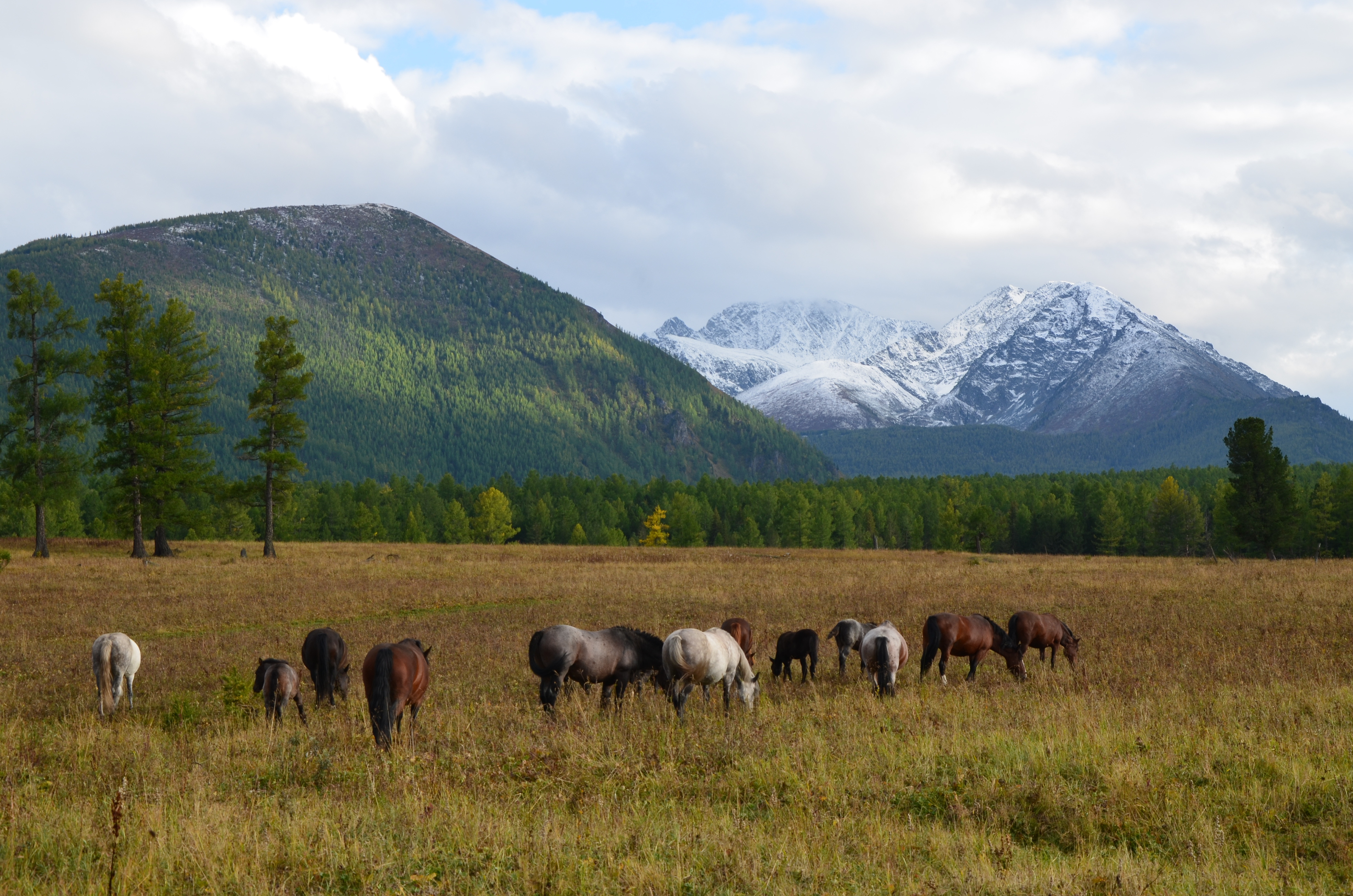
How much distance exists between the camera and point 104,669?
14477 mm

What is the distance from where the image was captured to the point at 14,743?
11.3 m

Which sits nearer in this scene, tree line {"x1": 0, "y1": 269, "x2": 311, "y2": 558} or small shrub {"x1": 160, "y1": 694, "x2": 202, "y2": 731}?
small shrub {"x1": 160, "y1": 694, "x2": 202, "y2": 731}

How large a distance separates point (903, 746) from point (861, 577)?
2957cm

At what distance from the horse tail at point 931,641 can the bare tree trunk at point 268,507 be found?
42.8 meters

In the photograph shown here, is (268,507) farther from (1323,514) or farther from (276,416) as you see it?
(1323,514)

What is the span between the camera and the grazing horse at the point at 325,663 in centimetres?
1512

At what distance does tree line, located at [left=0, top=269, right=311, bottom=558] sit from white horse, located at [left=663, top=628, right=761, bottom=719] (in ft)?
135

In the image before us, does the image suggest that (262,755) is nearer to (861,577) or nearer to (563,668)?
(563,668)

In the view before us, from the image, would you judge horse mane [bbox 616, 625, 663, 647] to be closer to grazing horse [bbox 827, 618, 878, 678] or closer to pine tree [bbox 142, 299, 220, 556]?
grazing horse [bbox 827, 618, 878, 678]

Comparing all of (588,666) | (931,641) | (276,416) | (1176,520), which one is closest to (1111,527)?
(1176,520)

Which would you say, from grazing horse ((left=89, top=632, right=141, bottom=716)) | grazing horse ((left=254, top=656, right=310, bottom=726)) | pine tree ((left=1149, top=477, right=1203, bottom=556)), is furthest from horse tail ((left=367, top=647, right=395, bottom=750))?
pine tree ((left=1149, top=477, right=1203, bottom=556))

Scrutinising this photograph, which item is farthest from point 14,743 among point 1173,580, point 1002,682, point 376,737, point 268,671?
point 1173,580

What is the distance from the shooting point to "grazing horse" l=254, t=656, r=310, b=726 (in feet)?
44.7

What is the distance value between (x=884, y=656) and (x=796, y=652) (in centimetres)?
286
